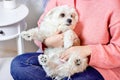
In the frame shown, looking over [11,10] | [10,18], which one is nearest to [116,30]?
[10,18]

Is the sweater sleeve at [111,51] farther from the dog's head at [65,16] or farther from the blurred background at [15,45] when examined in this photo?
the blurred background at [15,45]

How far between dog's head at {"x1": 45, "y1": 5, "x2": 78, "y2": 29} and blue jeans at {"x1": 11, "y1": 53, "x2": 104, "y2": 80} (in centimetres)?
25

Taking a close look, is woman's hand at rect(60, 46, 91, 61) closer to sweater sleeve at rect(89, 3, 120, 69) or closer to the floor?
sweater sleeve at rect(89, 3, 120, 69)

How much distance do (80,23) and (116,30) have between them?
0.20 m

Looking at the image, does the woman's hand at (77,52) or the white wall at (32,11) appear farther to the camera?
the white wall at (32,11)

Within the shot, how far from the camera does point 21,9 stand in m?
1.65

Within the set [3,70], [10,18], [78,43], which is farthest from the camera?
[3,70]

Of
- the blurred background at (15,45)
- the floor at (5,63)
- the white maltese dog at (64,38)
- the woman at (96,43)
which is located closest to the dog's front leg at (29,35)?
the white maltese dog at (64,38)

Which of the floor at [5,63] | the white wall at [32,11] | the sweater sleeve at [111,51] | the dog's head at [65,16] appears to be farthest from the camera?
the white wall at [32,11]

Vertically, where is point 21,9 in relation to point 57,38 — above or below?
above

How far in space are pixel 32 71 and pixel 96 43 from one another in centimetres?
36

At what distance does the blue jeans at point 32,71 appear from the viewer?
3.67 ft

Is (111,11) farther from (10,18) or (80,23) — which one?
(10,18)

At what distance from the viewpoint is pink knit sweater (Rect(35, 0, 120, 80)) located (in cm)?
111
